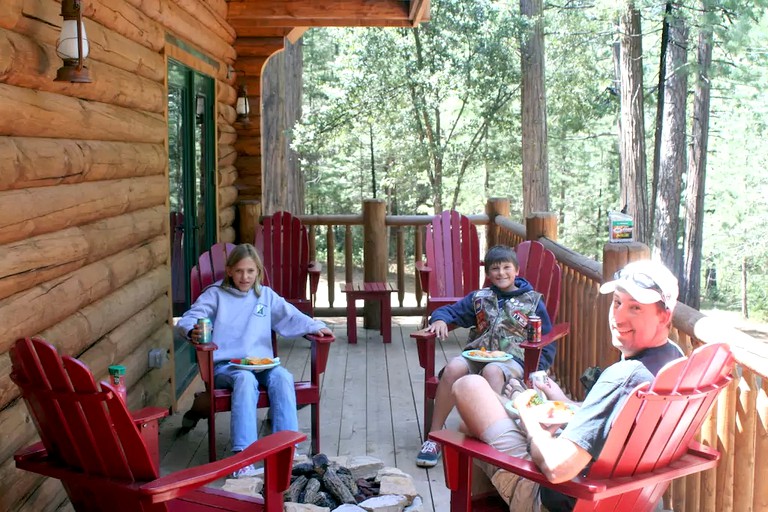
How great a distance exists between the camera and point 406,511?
3.35m

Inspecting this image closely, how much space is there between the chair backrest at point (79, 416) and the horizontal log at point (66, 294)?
0.28m

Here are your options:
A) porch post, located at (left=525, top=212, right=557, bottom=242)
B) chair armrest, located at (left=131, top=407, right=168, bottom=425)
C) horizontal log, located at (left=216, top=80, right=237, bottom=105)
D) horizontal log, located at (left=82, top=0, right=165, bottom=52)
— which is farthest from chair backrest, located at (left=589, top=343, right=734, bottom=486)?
horizontal log, located at (left=216, top=80, right=237, bottom=105)

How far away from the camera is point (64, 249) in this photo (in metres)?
3.05

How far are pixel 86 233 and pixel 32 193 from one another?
0.58 metres

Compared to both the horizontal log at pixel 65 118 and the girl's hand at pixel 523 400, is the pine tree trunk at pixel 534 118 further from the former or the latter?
the girl's hand at pixel 523 400

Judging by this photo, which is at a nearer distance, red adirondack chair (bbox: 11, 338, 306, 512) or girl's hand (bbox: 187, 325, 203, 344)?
red adirondack chair (bbox: 11, 338, 306, 512)

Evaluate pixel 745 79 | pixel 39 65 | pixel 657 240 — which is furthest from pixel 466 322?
pixel 745 79

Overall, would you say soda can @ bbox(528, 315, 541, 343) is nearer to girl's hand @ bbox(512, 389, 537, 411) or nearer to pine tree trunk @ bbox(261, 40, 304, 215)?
girl's hand @ bbox(512, 389, 537, 411)

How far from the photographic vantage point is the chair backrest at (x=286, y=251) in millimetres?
Answer: 6574

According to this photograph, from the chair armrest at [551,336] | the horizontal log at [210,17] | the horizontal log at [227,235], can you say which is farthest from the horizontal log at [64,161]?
the horizontal log at [227,235]

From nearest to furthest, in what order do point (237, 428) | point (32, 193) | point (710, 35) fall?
point (32, 193)
point (237, 428)
point (710, 35)

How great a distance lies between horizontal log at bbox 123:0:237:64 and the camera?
4.49m

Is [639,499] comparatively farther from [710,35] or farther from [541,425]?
[710,35]

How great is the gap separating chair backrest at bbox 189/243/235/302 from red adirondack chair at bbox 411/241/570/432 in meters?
1.21
